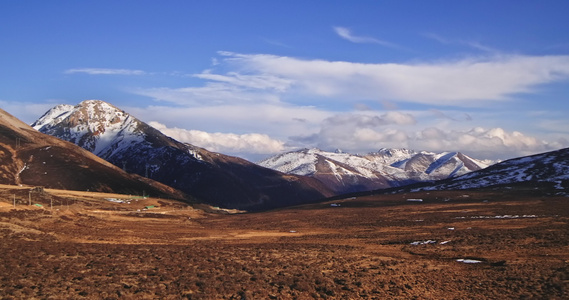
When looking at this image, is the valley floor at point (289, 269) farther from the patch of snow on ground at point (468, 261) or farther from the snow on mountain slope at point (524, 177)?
the snow on mountain slope at point (524, 177)

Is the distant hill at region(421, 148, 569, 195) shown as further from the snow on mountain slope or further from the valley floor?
the valley floor

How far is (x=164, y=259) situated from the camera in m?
36.0

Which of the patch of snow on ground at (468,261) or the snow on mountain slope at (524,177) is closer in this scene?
the patch of snow on ground at (468,261)

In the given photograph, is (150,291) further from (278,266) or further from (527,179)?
(527,179)

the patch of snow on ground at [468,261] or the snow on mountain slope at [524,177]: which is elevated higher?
the snow on mountain slope at [524,177]

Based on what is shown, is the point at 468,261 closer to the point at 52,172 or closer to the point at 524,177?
the point at 524,177

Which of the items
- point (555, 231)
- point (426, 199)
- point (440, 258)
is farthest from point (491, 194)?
point (440, 258)

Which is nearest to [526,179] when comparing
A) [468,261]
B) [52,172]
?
[468,261]

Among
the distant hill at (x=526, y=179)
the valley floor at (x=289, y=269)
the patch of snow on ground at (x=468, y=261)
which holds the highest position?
the distant hill at (x=526, y=179)

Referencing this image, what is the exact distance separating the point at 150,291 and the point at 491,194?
137m

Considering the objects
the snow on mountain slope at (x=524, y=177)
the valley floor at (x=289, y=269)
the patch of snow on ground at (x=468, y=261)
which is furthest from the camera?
the snow on mountain slope at (x=524, y=177)

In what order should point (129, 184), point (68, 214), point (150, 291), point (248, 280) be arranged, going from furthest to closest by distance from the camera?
point (129, 184) < point (68, 214) < point (248, 280) < point (150, 291)

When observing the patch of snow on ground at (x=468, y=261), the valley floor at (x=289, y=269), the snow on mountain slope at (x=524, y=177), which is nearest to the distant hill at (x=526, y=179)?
the snow on mountain slope at (x=524, y=177)

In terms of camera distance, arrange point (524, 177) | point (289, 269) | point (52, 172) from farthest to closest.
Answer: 1. point (524, 177)
2. point (52, 172)
3. point (289, 269)
